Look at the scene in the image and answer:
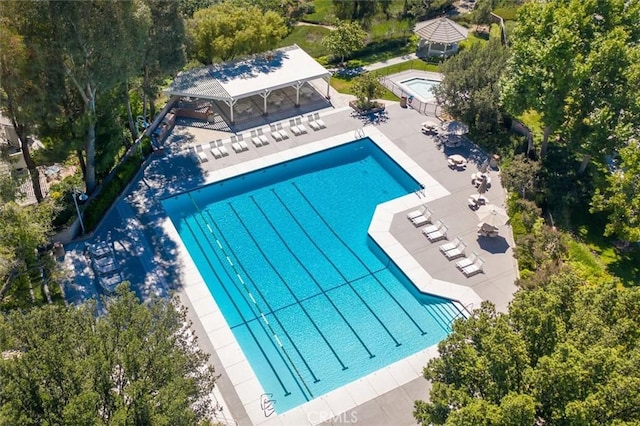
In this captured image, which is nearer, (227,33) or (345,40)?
(227,33)

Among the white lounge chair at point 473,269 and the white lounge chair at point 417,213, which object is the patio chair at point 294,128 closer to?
the white lounge chair at point 417,213

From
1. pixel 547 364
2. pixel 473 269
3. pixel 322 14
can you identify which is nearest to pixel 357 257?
pixel 473 269

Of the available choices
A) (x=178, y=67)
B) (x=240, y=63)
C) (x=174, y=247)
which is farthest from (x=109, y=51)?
(x=240, y=63)

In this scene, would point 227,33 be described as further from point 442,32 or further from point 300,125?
point 442,32

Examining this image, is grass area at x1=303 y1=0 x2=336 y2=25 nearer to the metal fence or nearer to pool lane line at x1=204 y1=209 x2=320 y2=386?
the metal fence

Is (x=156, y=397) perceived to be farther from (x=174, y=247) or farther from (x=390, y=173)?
(x=390, y=173)

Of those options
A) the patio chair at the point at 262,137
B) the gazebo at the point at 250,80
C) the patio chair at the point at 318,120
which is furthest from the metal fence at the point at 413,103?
the patio chair at the point at 262,137
